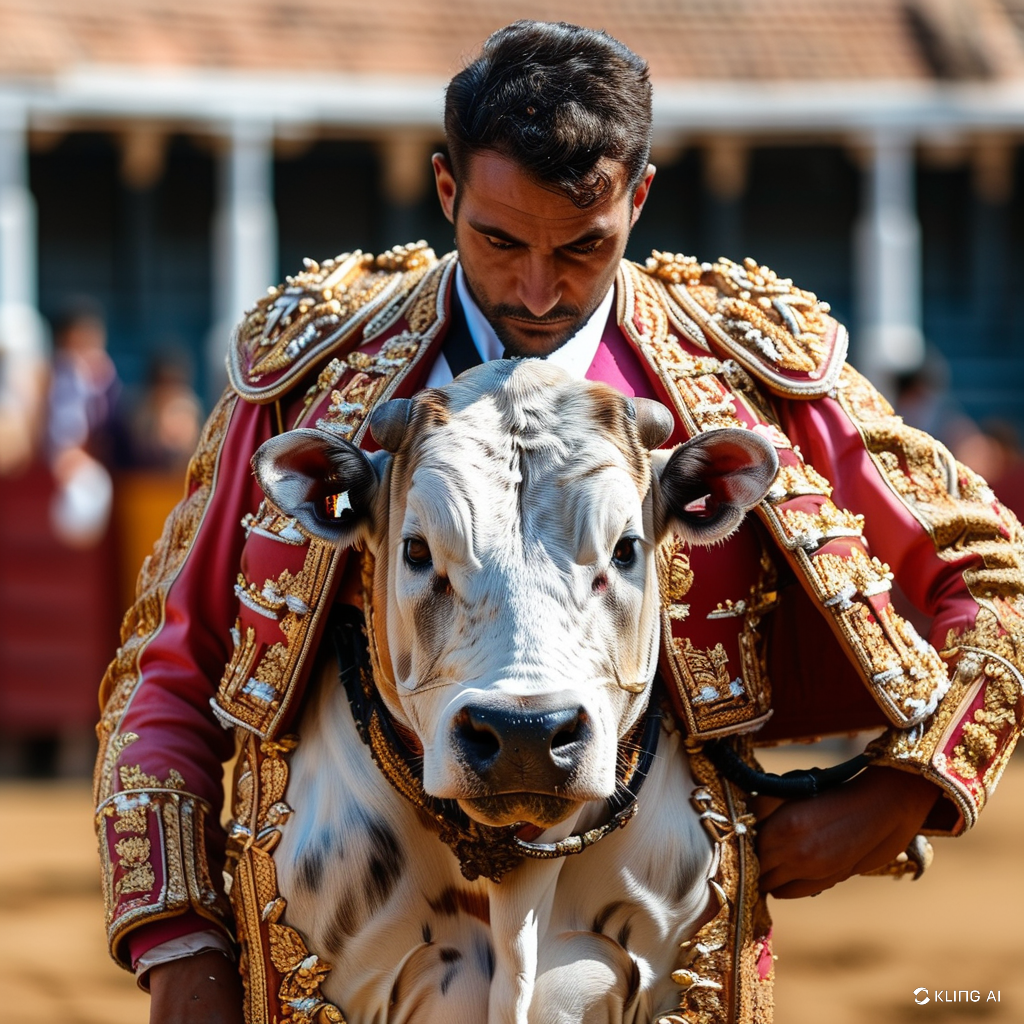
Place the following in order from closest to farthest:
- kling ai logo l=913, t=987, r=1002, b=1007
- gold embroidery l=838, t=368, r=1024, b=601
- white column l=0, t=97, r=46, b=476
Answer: gold embroidery l=838, t=368, r=1024, b=601 < kling ai logo l=913, t=987, r=1002, b=1007 < white column l=0, t=97, r=46, b=476

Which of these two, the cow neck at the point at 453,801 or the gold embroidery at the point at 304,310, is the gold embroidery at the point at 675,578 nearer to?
the cow neck at the point at 453,801

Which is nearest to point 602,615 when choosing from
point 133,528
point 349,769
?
point 349,769

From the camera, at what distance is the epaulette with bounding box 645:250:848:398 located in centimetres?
A: 249

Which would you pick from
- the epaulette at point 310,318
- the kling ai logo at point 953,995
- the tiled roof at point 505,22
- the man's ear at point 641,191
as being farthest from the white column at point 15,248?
the man's ear at point 641,191

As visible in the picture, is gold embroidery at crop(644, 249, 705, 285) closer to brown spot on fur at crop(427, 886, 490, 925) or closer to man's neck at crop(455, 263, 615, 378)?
man's neck at crop(455, 263, 615, 378)

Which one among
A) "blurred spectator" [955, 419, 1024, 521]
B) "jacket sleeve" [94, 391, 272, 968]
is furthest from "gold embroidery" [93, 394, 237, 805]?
"blurred spectator" [955, 419, 1024, 521]

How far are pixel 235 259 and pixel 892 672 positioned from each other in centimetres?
1312

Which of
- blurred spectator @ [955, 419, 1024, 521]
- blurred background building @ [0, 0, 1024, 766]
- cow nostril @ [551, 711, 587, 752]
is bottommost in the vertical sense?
cow nostril @ [551, 711, 587, 752]

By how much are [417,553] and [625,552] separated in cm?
24

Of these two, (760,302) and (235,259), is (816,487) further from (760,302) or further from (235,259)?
(235,259)

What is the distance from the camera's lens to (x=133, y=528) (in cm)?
897

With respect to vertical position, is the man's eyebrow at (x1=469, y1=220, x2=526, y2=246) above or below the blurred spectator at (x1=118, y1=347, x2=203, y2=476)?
below

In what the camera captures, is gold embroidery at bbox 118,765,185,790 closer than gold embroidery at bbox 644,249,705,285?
Yes

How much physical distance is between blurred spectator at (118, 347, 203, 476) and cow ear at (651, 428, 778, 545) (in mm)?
6997
